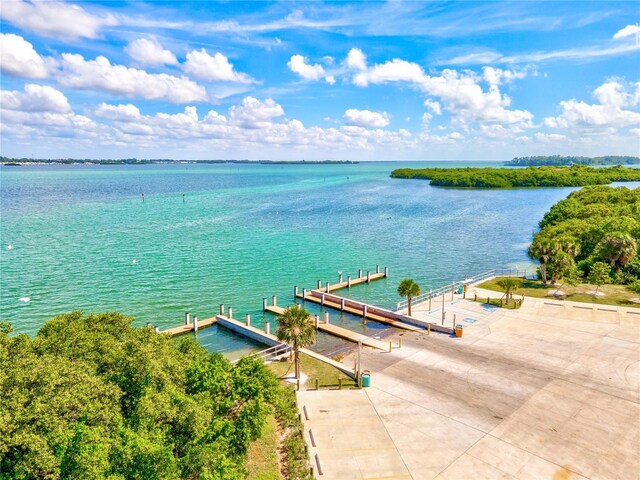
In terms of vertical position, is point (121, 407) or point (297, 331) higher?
point (121, 407)

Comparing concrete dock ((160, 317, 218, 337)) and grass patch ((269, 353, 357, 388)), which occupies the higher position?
grass patch ((269, 353, 357, 388))

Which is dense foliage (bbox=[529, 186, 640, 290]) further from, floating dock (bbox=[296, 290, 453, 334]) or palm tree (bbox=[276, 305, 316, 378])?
palm tree (bbox=[276, 305, 316, 378])

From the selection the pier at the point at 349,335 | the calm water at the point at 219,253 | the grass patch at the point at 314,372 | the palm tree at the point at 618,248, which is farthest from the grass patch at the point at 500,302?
the grass patch at the point at 314,372

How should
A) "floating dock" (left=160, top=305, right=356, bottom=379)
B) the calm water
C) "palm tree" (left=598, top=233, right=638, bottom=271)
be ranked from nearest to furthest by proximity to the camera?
"floating dock" (left=160, top=305, right=356, bottom=379) → "palm tree" (left=598, top=233, right=638, bottom=271) → the calm water

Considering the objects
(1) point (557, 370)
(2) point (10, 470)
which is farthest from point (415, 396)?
(2) point (10, 470)

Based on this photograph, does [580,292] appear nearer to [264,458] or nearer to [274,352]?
[274,352]

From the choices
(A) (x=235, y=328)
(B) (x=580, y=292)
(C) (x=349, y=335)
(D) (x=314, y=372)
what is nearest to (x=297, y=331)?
(D) (x=314, y=372)

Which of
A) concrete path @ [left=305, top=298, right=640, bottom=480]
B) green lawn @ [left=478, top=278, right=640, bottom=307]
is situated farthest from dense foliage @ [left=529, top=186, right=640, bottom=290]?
concrete path @ [left=305, top=298, right=640, bottom=480]
